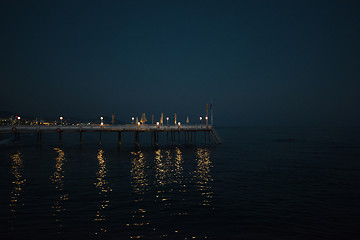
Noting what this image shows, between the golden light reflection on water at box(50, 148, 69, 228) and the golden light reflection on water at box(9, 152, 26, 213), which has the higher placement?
the golden light reflection on water at box(9, 152, 26, 213)

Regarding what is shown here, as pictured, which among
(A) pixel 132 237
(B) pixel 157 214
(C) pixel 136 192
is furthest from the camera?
(C) pixel 136 192

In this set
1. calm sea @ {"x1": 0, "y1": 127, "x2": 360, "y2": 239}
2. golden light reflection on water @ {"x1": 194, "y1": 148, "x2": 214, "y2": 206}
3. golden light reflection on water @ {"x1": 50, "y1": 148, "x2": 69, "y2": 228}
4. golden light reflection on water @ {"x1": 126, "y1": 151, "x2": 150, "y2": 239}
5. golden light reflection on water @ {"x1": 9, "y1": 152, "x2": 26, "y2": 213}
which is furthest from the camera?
golden light reflection on water @ {"x1": 194, "y1": 148, "x2": 214, "y2": 206}

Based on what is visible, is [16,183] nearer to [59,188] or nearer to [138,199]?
[59,188]

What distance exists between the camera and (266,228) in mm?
14703

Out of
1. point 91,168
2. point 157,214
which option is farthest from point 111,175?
point 157,214

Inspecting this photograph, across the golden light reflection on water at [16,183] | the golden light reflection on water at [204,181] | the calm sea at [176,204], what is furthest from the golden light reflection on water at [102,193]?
the golden light reflection on water at [204,181]

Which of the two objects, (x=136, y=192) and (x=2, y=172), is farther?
(x=2, y=172)

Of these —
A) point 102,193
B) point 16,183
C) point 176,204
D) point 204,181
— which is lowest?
point 204,181

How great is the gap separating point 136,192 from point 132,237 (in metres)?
9.13

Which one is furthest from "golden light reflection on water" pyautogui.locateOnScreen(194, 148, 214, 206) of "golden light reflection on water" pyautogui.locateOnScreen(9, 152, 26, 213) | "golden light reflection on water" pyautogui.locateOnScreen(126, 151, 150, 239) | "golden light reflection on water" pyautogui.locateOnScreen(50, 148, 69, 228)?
"golden light reflection on water" pyautogui.locateOnScreen(9, 152, 26, 213)

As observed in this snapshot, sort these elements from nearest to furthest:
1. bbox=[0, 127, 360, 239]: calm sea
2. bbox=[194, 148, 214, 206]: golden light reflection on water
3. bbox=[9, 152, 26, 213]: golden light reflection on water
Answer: bbox=[0, 127, 360, 239]: calm sea < bbox=[9, 152, 26, 213]: golden light reflection on water < bbox=[194, 148, 214, 206]: golden light reflection on water

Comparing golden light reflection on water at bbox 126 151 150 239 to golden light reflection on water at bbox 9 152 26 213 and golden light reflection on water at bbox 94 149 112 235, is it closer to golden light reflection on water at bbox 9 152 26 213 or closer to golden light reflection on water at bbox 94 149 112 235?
golden light reflection on water at bbox 94 149 112 235

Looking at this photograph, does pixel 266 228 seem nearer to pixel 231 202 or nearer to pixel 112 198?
pixel 231 202

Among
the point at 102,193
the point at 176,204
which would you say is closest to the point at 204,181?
the point at 176,204
